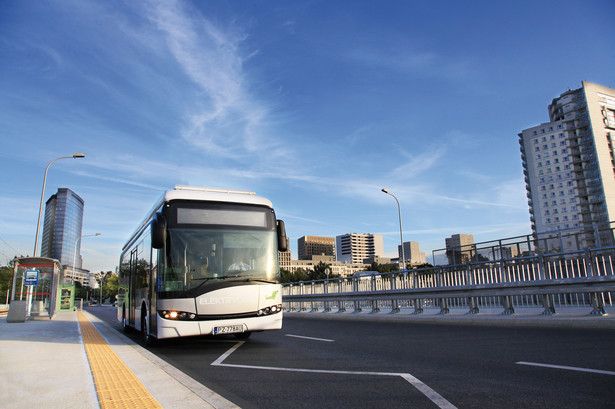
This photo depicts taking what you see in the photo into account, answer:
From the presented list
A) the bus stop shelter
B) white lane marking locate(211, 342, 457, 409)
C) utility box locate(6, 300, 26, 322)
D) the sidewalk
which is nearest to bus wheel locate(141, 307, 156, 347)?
the sidewalk

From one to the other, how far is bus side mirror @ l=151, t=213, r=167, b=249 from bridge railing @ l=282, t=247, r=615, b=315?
31.4ft

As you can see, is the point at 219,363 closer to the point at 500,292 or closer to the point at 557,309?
the point at 500,292

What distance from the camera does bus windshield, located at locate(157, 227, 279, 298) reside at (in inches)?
327

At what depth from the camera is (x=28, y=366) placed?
21.2ft

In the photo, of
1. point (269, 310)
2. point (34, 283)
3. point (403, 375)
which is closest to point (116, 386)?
point (403, 375)

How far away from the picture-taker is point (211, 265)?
855 cm

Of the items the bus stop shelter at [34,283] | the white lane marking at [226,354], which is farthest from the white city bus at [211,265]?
the bus stop shelter at [34,283]

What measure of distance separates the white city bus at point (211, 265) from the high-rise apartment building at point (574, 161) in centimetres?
12948

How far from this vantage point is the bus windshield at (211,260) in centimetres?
830

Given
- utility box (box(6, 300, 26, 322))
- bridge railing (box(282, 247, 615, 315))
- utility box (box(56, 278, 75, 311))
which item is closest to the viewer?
bridge railing (box(282, 247, 615, 315))

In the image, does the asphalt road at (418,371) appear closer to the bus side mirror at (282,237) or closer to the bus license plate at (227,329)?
the bus license plate at (227,329)

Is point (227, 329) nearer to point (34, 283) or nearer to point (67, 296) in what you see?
point (34, 283)

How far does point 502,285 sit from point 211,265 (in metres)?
8.74

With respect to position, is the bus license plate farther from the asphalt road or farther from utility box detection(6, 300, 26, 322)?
utility box detection(6, 300, 26, 322)
